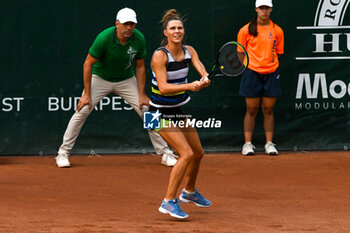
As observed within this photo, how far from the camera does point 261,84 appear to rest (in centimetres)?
1006

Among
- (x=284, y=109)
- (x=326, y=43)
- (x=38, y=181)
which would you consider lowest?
(x=38, y=181)

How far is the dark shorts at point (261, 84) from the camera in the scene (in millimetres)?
10023

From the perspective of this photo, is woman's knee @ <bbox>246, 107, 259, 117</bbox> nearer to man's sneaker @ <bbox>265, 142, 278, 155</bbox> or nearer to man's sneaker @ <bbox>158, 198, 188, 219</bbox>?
man's sneaker @ <bbox>265, 142, 278, 155</bbox>

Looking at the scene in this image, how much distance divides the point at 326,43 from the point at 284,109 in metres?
1.01

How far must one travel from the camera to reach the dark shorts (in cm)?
1002

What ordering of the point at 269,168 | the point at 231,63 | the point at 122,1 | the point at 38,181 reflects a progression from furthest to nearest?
the point at 122,1
the point at 269,168
the point at 38,181
the point at 231,63

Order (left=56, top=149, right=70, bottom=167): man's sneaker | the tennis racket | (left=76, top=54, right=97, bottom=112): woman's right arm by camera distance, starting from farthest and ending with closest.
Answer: (left=56, top=149, right=70, bottom=167): man's sneaker
(left=76, top=54, right=97, bottom=112): woman's right arm
the tennis racket

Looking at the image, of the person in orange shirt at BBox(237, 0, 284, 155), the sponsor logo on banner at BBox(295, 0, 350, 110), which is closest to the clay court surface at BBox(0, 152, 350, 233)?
the person in orange shirt at BBox(237, 0, 284, 155)

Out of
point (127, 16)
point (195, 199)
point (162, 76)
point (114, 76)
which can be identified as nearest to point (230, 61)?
point (162, 76)

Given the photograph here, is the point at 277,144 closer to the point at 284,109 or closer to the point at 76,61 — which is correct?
the point at 284,109

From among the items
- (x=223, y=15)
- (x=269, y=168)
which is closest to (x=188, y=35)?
(x=223, y=15)

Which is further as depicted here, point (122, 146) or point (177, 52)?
point (122, 146)

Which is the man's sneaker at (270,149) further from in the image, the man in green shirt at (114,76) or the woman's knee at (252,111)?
the man in green shirt at (114,76)

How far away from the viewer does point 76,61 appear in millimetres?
10094
